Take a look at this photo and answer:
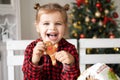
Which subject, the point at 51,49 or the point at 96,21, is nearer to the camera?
the point at 51,49

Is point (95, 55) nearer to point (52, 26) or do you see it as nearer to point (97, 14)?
point (52, 26)

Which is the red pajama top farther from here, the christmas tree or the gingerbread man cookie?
the christmas tree

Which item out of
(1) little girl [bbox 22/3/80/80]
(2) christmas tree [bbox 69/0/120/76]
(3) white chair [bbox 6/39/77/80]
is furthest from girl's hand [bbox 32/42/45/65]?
(2) christmas tree [bbox 69/0/120/76]

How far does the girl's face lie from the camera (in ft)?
1.56

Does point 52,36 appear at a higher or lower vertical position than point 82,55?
higher

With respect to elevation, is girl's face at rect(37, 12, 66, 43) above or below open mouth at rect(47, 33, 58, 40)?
above

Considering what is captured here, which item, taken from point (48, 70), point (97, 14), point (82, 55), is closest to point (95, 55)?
point (82, 55)

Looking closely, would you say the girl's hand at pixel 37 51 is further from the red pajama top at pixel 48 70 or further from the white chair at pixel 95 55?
the white chair at pixel 95 55

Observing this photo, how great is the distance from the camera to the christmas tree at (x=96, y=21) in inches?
70.6

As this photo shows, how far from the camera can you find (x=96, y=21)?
1819mm

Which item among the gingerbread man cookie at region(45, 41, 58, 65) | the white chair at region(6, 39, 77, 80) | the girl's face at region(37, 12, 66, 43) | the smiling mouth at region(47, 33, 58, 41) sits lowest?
the white chair at region(6, 39, 77, 80)

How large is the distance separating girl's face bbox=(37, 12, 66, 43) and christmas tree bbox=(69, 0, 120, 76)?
1.32 m

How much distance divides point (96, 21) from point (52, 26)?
140 centimetres

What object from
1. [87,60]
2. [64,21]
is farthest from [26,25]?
[64,21]
